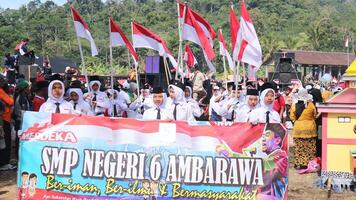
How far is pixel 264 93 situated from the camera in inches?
299

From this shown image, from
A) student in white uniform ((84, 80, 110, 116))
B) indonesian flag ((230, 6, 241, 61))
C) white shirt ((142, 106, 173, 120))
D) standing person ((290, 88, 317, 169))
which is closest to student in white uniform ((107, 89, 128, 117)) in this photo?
student in white uniform ((84, 80, 110, 116))

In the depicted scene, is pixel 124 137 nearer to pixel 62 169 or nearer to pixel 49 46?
A: pixel 62 169

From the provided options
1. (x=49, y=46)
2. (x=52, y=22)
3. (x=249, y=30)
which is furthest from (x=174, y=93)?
(x=52, y=22)

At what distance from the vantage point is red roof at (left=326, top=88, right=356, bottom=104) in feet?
28.4

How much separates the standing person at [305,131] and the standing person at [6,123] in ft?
16.7

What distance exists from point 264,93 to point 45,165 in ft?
10.7

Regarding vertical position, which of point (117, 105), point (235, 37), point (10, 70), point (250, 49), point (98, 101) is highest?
point (235, 37)

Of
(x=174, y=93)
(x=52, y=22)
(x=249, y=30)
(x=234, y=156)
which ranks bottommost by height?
(x=234, y=156)

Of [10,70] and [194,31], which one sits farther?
[10,70]

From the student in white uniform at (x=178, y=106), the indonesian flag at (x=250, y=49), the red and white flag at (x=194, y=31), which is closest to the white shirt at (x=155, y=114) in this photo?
the student in white uniform at (x=178, y=106)

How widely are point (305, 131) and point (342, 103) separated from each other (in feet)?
4.95

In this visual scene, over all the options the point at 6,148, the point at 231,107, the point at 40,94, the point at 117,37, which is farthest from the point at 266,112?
the point at 6,148

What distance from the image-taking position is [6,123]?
912cm

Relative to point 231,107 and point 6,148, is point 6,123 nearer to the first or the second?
point 6,148
